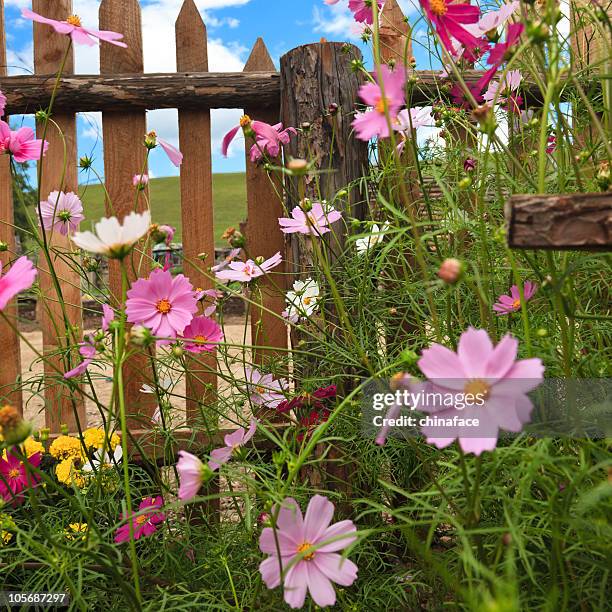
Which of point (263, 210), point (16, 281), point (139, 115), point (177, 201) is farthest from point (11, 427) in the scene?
point (177, 201)

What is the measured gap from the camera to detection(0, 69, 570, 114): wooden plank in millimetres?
1717

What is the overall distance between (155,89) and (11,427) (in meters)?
1.43

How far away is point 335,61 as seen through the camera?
4.91 feet

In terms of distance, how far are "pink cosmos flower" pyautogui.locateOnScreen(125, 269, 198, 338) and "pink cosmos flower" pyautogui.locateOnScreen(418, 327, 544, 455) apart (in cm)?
33

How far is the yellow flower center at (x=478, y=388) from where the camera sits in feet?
1.44

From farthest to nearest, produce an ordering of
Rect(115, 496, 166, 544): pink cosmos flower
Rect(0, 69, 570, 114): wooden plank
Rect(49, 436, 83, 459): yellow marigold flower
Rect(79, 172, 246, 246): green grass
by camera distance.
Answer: Rect(79, 172, 246, 246): green grass < Rect(0, 69, 570, 114): wooden plank < Rect(49, 436, 83, 459): yellow marigold flower < Rect(115, 496, 166, 544): pink cosmos flower

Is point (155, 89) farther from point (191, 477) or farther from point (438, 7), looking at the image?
point (191, 477)

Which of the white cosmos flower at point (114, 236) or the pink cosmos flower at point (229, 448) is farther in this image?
the pink cosmos flower at point (229, 448)

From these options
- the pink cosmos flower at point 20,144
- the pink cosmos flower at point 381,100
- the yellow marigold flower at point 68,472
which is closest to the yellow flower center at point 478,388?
the pink cosmos flower at point 381,100

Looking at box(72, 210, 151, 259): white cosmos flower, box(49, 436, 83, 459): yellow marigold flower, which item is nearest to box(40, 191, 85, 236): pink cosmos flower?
box(49, 436, 83, 459): yellow marigold flower

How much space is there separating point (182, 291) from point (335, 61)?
38.5 inches

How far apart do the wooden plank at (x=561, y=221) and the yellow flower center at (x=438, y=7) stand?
281 millimetres

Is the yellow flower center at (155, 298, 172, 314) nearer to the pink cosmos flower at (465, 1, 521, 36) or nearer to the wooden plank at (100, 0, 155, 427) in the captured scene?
the pink cosmos flower at (465, 1, 521, 36)

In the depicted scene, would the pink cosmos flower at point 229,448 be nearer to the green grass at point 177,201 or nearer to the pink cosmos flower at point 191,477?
the pink cosmos flower at point 191,477
